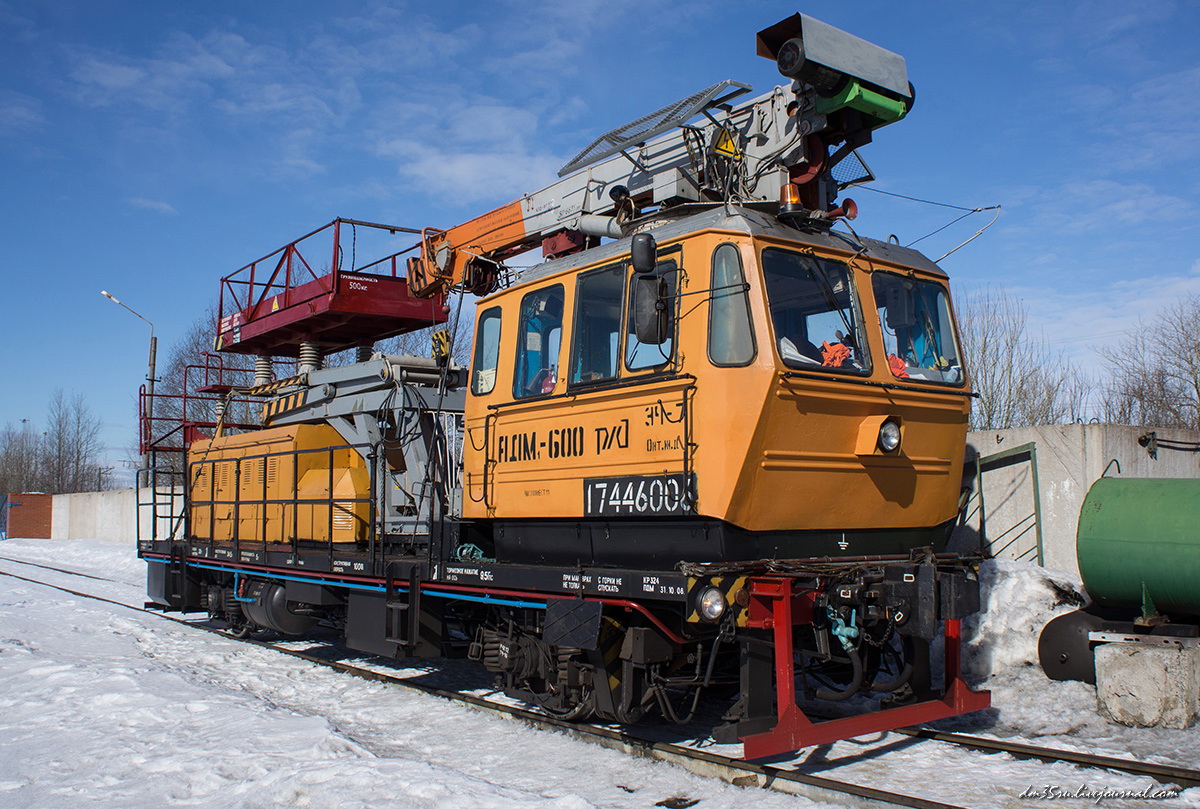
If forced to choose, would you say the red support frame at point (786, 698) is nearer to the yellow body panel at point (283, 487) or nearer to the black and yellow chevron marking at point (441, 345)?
the yellow body panel at point (283, 487)

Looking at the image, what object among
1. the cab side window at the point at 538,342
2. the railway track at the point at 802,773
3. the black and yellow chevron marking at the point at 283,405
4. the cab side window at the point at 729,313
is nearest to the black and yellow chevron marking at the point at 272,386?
the black and yellow chevron marking at the point at 283,405

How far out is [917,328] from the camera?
23.6ft

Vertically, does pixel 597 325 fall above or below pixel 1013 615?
above

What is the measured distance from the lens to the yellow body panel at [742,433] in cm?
595

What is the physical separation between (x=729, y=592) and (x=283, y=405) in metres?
7.68

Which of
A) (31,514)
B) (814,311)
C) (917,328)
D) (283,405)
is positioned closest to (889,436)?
(814,311)

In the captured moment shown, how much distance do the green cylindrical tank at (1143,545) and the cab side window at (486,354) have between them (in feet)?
18.3

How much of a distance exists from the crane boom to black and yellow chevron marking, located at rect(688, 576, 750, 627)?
8.90 ft

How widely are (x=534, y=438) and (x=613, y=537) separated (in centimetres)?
108

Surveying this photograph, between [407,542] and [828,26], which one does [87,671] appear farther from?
[828,26]

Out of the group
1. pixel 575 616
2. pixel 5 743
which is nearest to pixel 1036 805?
pixel 575 616

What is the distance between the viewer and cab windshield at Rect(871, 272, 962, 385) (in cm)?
699

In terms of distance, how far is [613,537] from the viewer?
670 centimetres

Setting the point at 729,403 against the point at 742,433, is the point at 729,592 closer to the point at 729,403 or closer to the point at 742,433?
the point at 742,433
